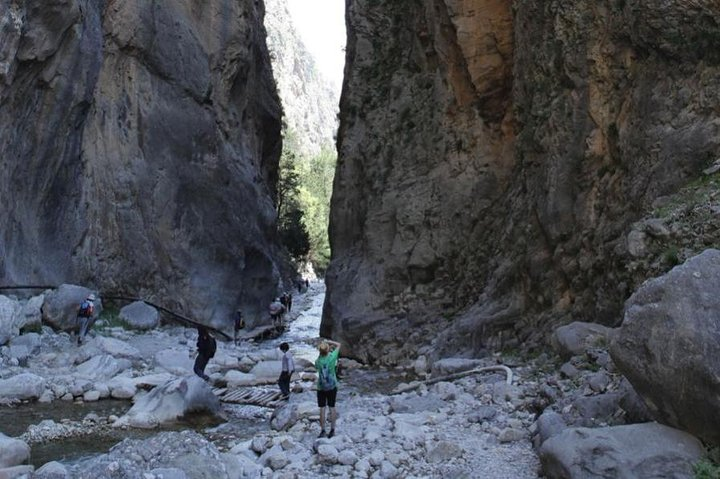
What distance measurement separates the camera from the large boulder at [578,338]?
1066cm

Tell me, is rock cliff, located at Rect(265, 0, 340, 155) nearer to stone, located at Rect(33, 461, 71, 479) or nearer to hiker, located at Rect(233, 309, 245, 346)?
hiker, located at Rect(233, 309, 245, 346)

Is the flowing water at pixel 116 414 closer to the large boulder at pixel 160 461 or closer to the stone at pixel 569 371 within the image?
the large boulder at pixel 160 461

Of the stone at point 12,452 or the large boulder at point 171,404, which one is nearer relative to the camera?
the stone at point 12,452

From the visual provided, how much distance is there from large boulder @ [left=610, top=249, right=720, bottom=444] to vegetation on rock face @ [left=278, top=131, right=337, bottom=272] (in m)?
42.2

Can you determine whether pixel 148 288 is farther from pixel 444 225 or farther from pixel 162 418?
pixel 162 418

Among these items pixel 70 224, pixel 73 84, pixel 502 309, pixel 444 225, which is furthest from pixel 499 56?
pixel 70 224

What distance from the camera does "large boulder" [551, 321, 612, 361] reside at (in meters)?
10.7

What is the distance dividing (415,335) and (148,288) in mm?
10981

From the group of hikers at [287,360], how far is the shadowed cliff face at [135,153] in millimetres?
2084

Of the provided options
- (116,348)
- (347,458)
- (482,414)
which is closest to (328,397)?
(347,458)

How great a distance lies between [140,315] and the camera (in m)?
23.0

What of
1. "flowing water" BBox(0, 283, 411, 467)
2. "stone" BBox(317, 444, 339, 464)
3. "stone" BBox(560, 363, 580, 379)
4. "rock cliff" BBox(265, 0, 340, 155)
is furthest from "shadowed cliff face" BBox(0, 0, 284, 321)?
"rock cliff" BBox(265, 0, 340, 155)

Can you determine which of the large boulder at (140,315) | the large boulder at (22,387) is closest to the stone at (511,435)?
the large boulder at (22,387)

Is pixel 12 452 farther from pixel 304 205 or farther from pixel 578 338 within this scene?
pixel 304 205
